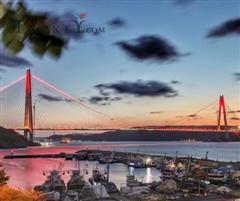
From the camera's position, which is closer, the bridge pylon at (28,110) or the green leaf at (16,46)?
the green leaf at (16,46)

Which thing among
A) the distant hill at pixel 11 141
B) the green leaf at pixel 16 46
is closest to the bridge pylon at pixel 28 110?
the green leaf at pixel 16 46

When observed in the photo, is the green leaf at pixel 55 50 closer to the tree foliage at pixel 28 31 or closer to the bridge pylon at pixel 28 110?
the tree foliage at pixel 28 31

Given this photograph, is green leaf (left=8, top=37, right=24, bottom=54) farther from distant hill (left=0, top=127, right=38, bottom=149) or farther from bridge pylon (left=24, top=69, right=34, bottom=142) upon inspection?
distant hill (left=0, top=127, right=38, bottom=149)

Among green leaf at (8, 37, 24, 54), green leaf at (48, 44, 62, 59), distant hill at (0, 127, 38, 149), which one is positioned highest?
distant hill at (0, 127, 38, 149)

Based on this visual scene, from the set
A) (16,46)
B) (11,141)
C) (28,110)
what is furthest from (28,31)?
(11,141)

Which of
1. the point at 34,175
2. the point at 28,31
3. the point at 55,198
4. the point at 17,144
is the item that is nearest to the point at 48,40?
the point at 28,31

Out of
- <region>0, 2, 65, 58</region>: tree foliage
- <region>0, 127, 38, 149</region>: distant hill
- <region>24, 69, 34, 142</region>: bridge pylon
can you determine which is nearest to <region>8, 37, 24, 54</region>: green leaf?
<region>0, 2, 65, 58</region>: tree foliage

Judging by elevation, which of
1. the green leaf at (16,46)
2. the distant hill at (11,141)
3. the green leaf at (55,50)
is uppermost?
the distant hill at (11,141)

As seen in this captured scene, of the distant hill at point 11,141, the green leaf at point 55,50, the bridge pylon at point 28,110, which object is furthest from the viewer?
the distant hill at point 11,141
